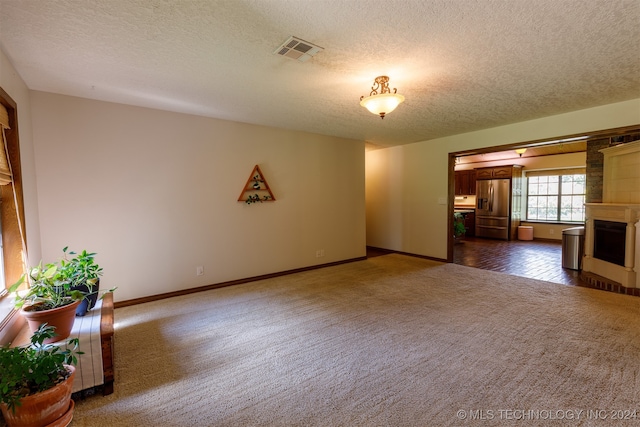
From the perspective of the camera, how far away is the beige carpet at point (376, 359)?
1745mm

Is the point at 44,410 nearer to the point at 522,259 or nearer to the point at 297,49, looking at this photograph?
the point at 297,49

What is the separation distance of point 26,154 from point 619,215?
23.8ft

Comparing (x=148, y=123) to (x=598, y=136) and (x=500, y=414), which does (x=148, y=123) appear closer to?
(x=500, y=414)

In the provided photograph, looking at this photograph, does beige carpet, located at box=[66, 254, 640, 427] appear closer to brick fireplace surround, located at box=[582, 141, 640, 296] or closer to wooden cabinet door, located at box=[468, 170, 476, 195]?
brick fireplace surround, located at box=[582, 141, 640, 296]

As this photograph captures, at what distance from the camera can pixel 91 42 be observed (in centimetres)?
217

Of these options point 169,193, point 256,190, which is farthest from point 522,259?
point 169,193

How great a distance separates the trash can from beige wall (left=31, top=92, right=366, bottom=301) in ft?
14.4

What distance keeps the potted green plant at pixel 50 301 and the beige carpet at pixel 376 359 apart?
55 cm

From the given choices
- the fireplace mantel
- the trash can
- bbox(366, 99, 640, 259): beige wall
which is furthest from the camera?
the trash can

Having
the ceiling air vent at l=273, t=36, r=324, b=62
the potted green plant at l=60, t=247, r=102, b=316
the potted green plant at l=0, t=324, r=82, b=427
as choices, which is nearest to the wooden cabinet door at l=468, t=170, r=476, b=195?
the ceiling air vent at l=273, t=36, r=324, b=62

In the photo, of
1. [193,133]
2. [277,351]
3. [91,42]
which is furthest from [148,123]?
[277,351]

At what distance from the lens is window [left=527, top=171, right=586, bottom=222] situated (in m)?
7.70

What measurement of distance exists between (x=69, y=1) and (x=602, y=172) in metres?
7.36

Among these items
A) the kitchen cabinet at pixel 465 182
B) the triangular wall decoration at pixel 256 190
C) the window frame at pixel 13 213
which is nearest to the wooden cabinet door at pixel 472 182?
the kitchen cabinet at pixel 465 182
